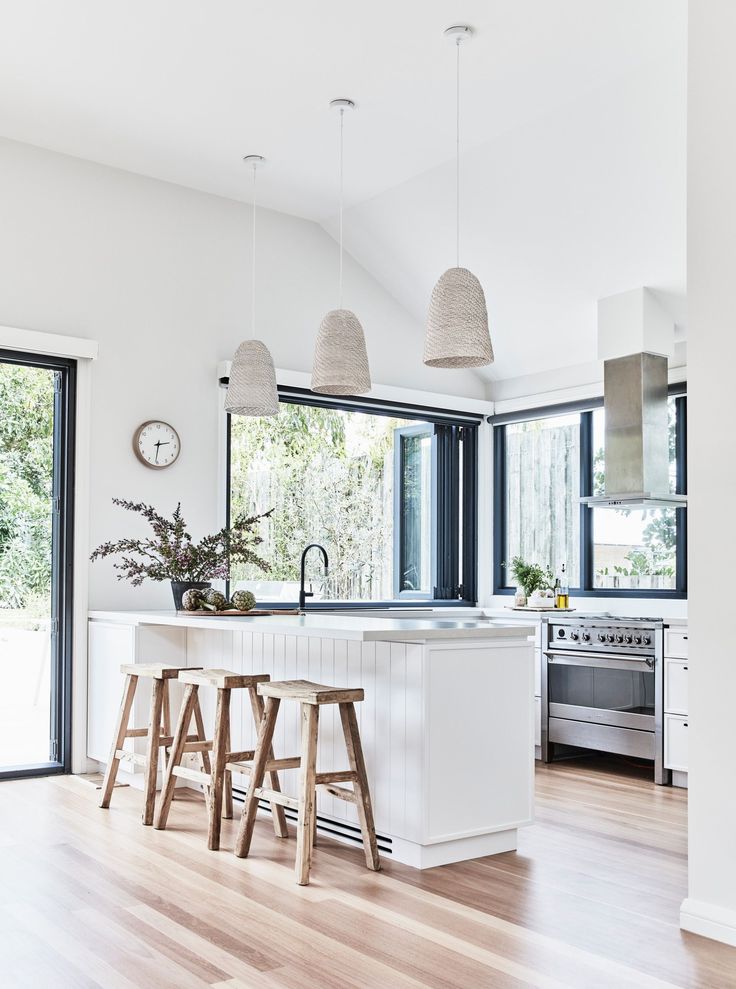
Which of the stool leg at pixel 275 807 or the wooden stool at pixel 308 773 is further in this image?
the stool leg at pixel 275 807

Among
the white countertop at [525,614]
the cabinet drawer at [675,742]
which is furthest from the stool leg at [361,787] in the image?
the white countertop at [525,614]

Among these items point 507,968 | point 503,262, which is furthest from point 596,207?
point 507,968

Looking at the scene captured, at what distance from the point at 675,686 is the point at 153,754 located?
2.68 metres

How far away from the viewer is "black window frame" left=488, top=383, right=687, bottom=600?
5.78 m

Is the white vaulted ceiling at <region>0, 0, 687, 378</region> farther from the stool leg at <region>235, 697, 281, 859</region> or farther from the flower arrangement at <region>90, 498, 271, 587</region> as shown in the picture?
the stool leg at <region>235, 697, 281, 859</region>

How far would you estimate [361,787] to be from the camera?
3.47 metres

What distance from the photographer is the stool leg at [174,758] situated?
399cm

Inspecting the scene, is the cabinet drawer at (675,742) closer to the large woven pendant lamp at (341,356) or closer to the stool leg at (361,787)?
the stool leg at (361,787)

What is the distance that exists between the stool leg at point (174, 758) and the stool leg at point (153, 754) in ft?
0.16

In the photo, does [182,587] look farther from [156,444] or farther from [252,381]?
[252,381]

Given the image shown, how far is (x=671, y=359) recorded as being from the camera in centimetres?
574

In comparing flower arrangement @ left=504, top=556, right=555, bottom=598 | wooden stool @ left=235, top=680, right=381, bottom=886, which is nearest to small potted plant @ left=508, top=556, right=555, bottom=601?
flower arrangement @ left=504, top=556, right=555, bottom=598

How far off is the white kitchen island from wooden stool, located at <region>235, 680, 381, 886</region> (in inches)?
5.6

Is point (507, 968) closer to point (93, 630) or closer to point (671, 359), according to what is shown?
point (93, 630)
